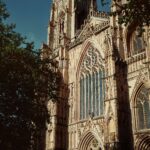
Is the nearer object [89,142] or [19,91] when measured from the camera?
[19,91]

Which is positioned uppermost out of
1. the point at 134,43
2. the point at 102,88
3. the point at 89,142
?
the point at 134,43

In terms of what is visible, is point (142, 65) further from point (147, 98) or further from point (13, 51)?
point (13, 51)

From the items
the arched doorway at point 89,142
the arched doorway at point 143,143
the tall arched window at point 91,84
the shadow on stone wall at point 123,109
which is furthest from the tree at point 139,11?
the arched doorway at point 89,142

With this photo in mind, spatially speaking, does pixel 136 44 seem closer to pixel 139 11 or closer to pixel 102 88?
pixel 102 88

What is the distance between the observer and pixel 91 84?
28703 mm

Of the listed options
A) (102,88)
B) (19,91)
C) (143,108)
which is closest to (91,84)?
(102,88)

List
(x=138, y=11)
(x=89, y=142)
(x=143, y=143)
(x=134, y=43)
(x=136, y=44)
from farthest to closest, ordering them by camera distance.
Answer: (x=134, y=43) → (x=136, y=44) → (x=89, y=142) → (x=143, y=143) → (x=138, y=11)

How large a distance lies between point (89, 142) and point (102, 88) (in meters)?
5.42

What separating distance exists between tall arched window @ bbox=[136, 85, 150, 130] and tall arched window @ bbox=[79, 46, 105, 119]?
426 centimetres

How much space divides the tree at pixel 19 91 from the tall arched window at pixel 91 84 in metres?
9.55

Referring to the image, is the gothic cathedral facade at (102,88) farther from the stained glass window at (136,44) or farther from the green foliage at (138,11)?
the green foliage at (138,11)

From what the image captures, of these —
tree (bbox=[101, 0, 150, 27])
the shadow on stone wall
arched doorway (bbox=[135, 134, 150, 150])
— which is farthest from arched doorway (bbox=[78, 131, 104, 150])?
tree (bbox=[101, 0, 150, 27])

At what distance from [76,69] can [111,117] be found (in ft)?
31.7

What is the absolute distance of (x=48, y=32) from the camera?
3906 cm
